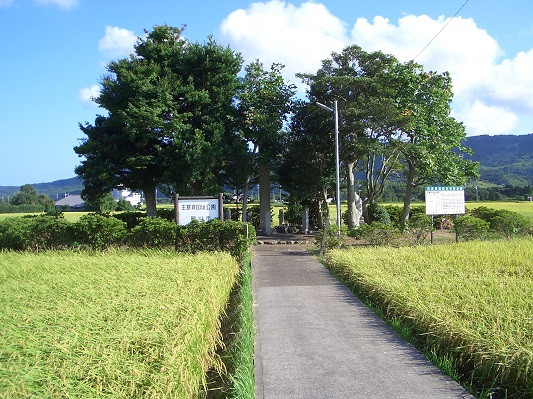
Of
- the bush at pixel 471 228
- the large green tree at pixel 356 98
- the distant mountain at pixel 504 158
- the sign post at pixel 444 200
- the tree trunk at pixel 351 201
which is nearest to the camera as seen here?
the bush at pixel 471 228

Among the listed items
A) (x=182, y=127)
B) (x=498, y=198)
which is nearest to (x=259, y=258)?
(x=182, y=127)

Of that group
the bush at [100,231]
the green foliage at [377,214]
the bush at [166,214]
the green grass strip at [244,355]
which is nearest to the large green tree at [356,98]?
the green foliage at [377,214]

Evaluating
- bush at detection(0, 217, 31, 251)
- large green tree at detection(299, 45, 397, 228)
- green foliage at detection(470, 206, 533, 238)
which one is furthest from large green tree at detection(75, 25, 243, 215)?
green foliage at detection(470, 206, 533, 238)

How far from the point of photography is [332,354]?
526 centimetres

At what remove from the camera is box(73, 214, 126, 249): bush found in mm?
13469

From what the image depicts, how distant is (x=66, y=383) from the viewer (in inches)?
150

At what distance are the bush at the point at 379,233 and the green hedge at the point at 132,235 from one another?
3.42 meters

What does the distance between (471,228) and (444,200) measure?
4.06 ft

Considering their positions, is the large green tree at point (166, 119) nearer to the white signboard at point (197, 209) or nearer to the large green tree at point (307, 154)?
the large green tree at point (307, 154)

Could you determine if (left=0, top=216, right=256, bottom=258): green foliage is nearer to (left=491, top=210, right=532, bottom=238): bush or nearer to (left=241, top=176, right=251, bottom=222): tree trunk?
(left=491, top=210, right=532, bottom=238): bush

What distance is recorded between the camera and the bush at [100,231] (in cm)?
1347

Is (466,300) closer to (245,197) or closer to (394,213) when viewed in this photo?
(245,197)

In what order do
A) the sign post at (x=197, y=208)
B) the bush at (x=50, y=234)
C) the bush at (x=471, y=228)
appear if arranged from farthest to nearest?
the bush at (x=471, y=228)
the sign post at (x=197, y=208)
the bush at (x=50, y=234)

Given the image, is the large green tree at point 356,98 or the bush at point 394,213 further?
the bush at point 394,213
